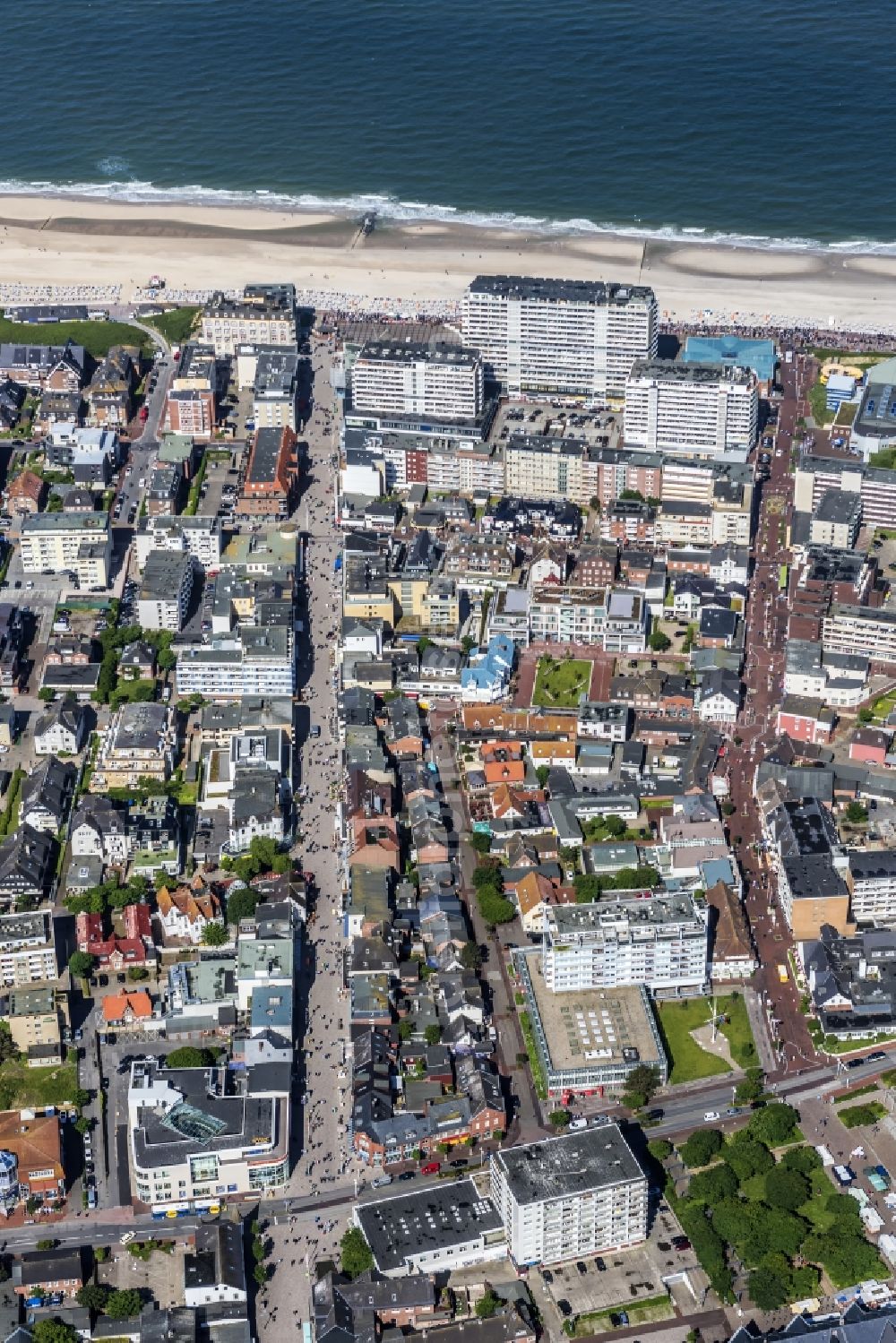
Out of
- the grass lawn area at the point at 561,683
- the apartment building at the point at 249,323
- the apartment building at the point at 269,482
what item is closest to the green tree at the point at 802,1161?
the grass lawn area at the point at 561,683

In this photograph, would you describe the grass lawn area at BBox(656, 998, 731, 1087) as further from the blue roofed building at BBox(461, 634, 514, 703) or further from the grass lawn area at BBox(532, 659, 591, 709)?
the blue roofed building at BBox(461, 634, 514, 703)

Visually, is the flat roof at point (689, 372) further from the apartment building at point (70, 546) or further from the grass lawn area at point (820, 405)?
the apartment building at point (70, 546)

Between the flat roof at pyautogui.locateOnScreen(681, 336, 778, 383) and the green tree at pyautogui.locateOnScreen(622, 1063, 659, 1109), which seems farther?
the flat roof at pyautogui.locateOnScreen(681, 336, 778, 383)

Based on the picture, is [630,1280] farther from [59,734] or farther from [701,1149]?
[59,734]

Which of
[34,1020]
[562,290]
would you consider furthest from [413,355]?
[34,1020]

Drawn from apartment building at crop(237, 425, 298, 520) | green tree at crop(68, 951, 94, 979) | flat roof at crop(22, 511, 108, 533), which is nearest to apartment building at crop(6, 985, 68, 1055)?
green tree at crop(68, 951, 94, 979)

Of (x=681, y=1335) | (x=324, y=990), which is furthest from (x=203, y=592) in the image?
(x=681, y=1335)
